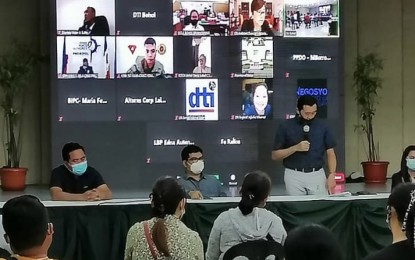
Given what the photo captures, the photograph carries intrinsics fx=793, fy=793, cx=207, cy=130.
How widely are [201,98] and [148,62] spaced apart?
2.37 ft

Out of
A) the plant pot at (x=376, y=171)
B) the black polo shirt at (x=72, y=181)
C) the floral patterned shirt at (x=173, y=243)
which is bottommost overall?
the plant pot at (x=376, y=171)

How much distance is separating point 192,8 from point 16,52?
2277mm

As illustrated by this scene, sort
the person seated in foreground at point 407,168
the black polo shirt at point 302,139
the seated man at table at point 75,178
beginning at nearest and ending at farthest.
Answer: the seated man at table at point 75,178, the person seated in foreground at point 407,168, the black polo shirt at point 302,139

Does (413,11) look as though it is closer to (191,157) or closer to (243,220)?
(191,157)

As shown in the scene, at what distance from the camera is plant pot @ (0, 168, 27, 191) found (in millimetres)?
9219

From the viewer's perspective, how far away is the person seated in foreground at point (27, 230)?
2.53 m

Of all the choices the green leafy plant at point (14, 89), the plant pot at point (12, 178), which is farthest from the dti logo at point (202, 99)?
the plant pot at point (12, 178)

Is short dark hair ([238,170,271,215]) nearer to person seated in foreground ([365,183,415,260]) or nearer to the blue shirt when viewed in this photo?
person seated in foreground ([365,183,415,260])

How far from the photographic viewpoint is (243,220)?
402 centimetres

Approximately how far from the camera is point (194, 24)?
29.2 ft

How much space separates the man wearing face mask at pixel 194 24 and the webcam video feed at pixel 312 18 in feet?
3.32

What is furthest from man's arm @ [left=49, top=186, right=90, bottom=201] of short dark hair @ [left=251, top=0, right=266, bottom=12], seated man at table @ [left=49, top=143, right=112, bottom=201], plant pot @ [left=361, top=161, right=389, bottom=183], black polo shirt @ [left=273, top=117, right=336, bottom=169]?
plant pot @ [left=361, top=161, right=389, bottom=183]

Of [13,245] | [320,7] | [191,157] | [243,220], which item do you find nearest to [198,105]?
[320,7]

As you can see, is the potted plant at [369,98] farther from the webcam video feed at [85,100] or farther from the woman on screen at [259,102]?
the webcam video feed at [85,100]
